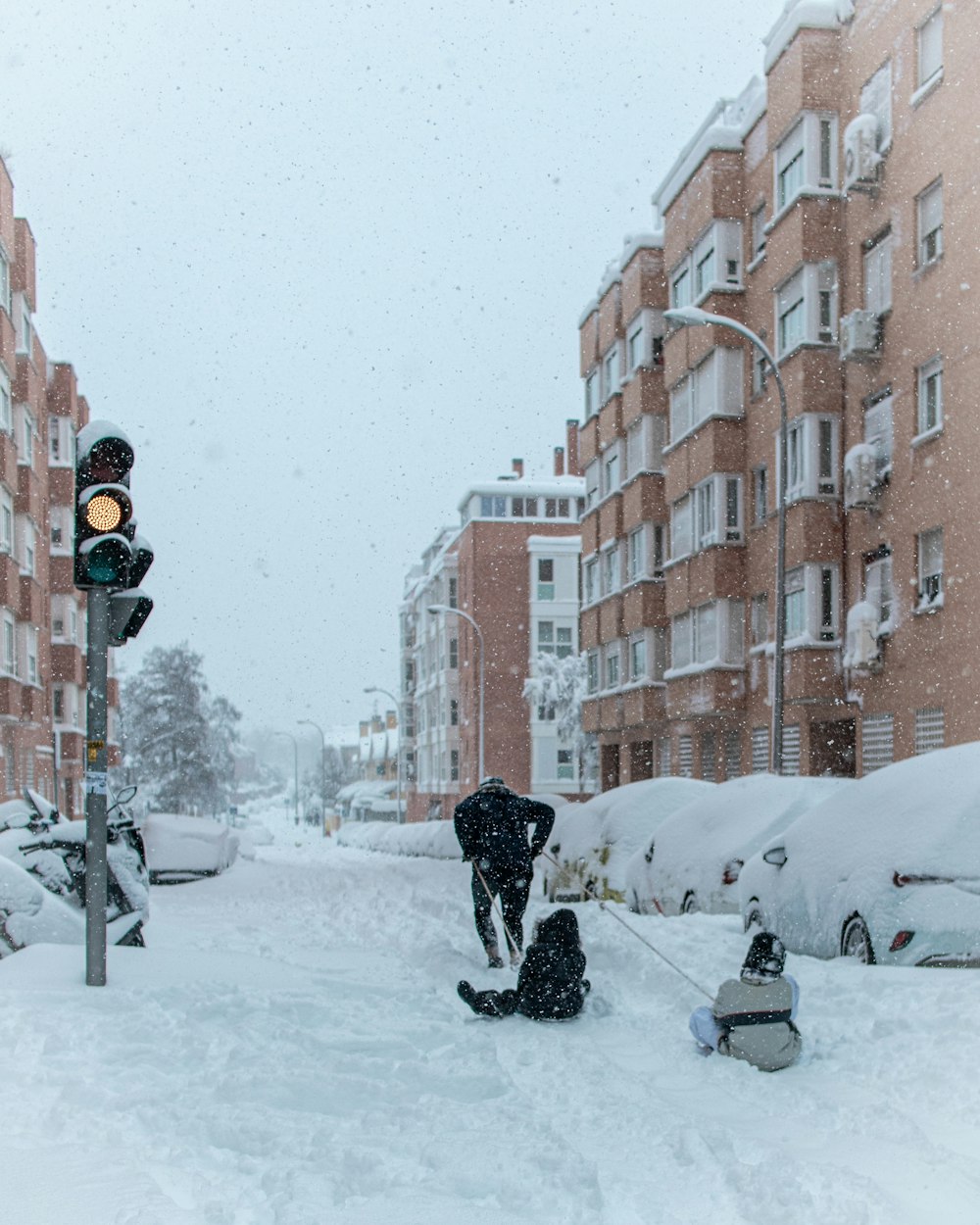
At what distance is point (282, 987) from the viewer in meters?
8.85

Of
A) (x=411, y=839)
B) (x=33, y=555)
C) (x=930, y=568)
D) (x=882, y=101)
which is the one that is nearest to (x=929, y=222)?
(x=882, y=101)

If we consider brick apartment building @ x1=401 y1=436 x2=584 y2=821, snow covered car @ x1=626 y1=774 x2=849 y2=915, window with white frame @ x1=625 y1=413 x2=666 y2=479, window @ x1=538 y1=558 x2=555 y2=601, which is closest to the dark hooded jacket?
snow covered car @ x1=626 y1=774 x2=849 y2=915

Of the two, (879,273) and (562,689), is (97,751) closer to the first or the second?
(879,273)

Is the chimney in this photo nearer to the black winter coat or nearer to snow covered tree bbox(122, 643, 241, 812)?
snow covered tree bbox(122, 643, 241, 812)

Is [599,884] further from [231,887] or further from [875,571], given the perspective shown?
[875,571]

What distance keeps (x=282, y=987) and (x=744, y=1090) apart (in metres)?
3.57

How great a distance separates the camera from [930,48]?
24.6 m

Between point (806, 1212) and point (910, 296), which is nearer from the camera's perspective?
point (806, 1212)

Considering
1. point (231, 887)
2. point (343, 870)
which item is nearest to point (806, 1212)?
point (231, 887)

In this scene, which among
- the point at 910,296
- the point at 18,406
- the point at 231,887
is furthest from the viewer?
the point at 18,406

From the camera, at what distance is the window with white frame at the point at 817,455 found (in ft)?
91.9

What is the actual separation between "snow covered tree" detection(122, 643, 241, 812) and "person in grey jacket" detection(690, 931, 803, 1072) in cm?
7322

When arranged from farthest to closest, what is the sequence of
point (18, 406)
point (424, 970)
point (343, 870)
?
point (18, 406), point (343, 870), point (424, 970)

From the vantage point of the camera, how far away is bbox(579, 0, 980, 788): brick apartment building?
23734 mm
